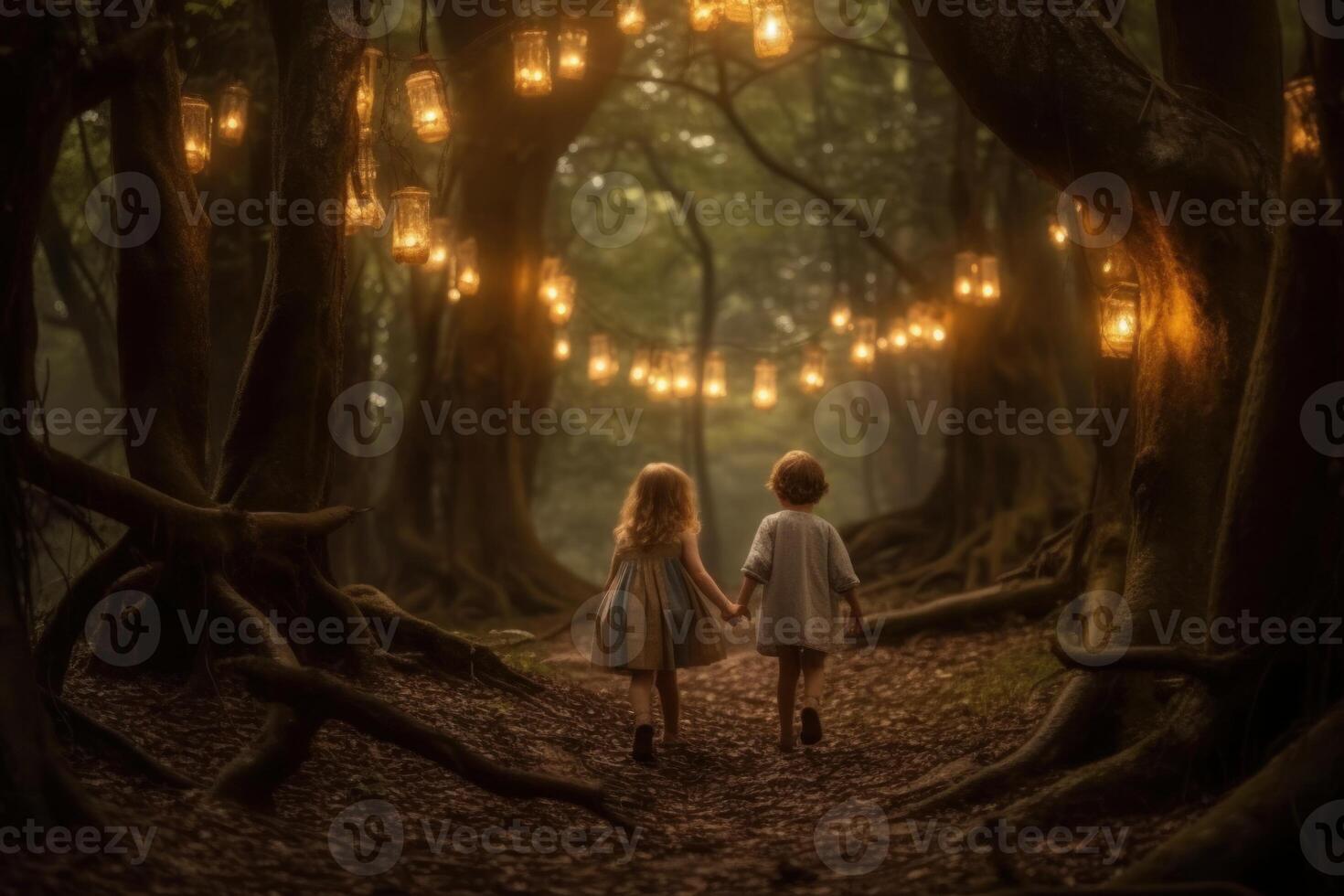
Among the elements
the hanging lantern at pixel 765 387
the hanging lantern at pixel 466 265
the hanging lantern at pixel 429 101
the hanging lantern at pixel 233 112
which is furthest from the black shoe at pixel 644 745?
the hanging lantern at pixel 765 387

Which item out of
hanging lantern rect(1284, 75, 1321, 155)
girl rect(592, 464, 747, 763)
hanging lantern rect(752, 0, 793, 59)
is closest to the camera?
hanging lantern rect(1284, 75, 1321, 155)

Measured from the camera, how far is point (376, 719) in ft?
18.1

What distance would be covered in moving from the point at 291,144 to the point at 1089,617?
599 cm

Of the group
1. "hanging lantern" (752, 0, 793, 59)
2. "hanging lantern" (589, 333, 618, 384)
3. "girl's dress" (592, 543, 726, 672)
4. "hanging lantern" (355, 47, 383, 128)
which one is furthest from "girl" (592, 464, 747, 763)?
"hanging lantern" (589, 333, 618, 384)

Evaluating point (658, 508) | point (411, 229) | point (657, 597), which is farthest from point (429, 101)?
point (657, 597)

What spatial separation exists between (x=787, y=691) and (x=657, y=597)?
1.05m

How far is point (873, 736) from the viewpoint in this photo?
8.88 meters

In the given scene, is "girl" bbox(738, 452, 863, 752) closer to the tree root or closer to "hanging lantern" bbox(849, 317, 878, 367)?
the tree root

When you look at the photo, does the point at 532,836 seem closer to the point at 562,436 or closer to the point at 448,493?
the point at 448,493

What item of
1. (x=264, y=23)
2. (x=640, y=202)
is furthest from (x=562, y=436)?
(x=264, y=23)

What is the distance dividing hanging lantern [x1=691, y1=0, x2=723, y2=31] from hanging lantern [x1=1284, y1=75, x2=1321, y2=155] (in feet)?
16.3

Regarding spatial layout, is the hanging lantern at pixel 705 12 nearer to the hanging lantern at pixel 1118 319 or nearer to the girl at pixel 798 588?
the girl at pixel 798 588

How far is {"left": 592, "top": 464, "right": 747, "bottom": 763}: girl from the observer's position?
325 inches

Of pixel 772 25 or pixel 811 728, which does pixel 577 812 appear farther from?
pixel 772 25
